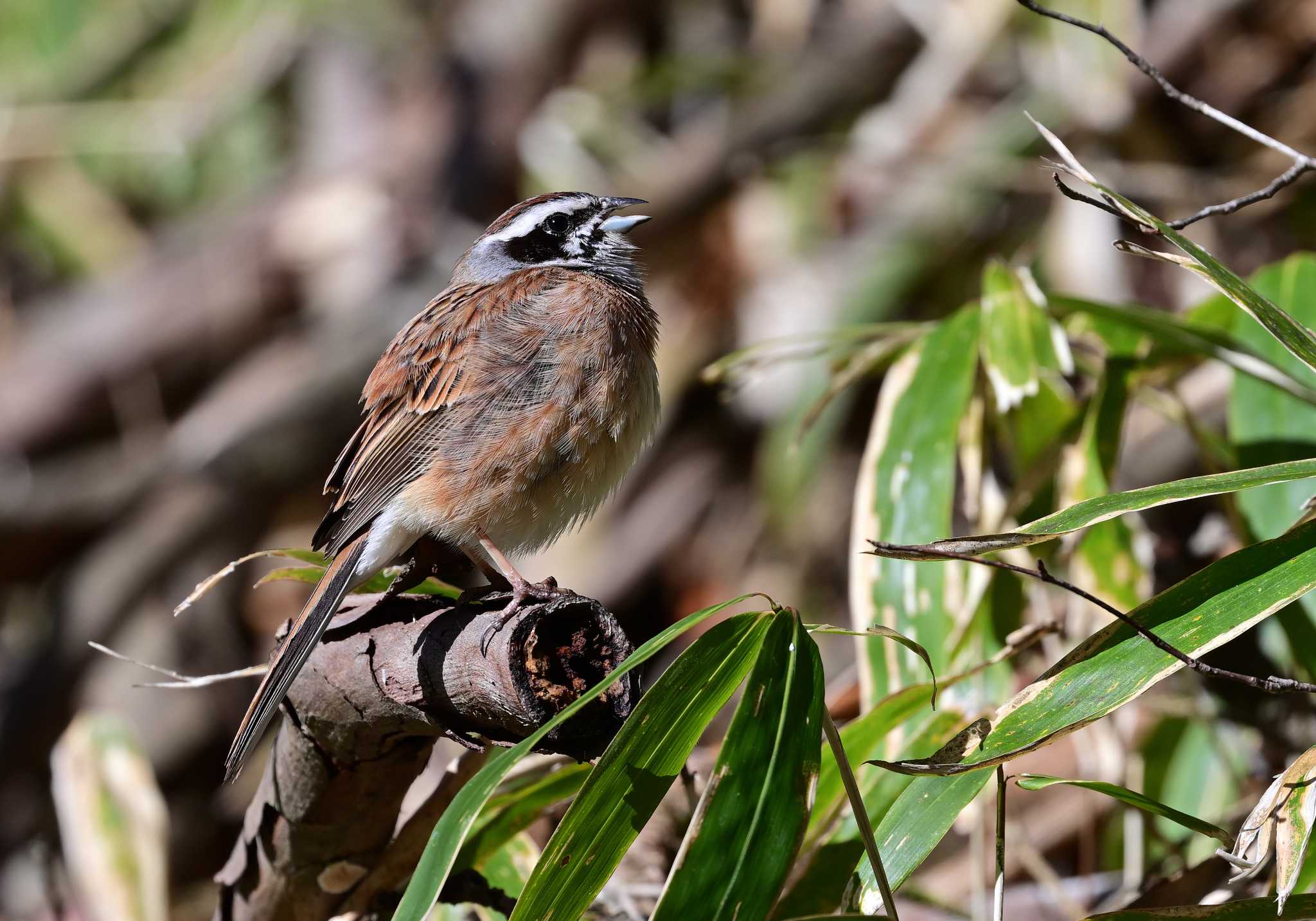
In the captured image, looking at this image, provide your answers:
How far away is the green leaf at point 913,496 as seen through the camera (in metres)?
2.81

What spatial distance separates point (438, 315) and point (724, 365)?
696 millimetres

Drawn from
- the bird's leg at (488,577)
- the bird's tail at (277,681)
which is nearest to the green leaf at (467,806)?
the bird's tail at (277,681)

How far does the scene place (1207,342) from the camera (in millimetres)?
2887

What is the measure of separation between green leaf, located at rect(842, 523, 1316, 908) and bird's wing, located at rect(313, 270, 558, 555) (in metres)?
1.40

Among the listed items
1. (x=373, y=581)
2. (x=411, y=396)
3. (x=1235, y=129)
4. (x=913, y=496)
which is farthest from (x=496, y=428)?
(x=1235, y=129)

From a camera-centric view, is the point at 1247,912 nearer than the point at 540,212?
Yes

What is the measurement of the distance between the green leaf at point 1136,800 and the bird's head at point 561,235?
196cm

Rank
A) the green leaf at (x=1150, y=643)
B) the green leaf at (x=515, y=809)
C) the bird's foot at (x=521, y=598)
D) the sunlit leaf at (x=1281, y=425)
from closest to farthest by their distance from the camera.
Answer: the green leaf at (x=1150, y=643)
the bird's foot at (x=521, y=598)
the green leaf at (x=515, y=809)
the sunlit leaf at (x=1281, y=425)


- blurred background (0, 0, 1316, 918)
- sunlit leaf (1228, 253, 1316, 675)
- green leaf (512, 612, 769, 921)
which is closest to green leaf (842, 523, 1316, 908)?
green leaf (512, 612, 769, 921)

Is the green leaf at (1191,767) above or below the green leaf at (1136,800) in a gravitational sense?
below

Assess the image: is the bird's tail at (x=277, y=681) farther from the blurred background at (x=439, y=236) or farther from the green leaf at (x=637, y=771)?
the blurred background at (x=439, y=236)

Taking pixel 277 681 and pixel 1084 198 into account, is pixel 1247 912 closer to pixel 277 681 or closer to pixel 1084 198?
pixel 1084 198

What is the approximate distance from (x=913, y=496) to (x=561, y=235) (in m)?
1.27

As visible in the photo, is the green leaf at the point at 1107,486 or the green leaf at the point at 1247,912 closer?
the green leaf at the point at 1247,912
